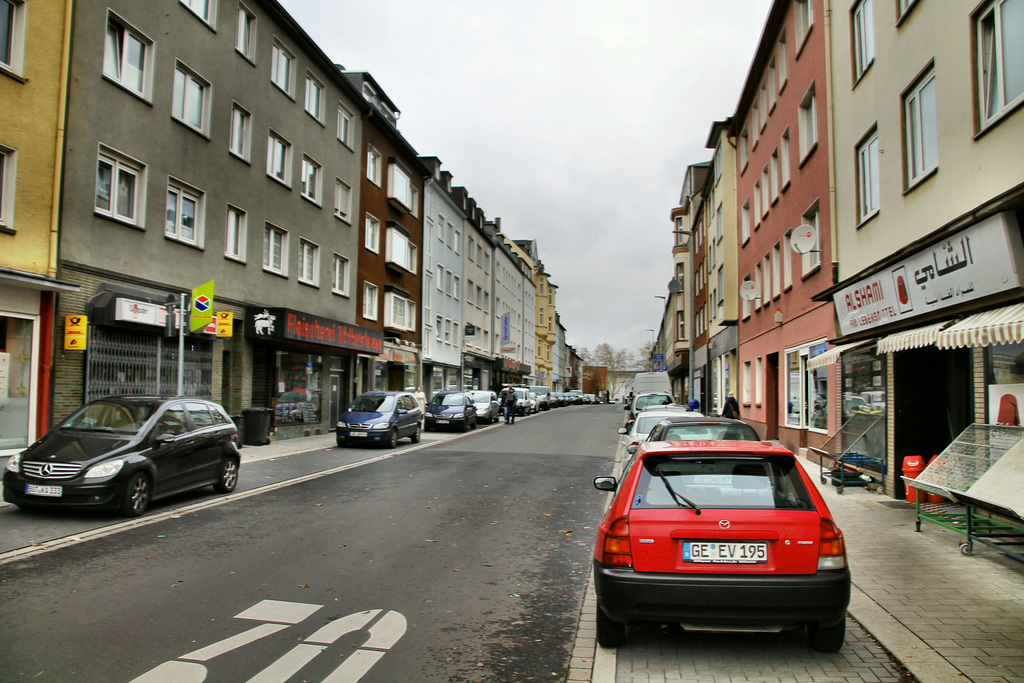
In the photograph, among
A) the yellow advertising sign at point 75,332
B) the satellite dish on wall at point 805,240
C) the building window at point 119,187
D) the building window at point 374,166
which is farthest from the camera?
the building window at point 374,166

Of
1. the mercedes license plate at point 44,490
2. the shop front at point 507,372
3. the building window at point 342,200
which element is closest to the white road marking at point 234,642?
the mercedes license plate at point 44,490

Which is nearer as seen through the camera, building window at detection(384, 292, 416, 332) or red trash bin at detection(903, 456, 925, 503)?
red trash bin at detection(903, 456, 925, 503)

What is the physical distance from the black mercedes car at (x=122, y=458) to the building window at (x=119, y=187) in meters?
6.33

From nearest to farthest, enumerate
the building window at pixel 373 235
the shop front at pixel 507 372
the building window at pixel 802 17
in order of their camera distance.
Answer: the building window at pixel 802 17
the building window at pixel 373 235
the shop front at pixel 507 372

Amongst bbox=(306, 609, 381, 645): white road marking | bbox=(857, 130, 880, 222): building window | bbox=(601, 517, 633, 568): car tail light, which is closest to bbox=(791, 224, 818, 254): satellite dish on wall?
bbox=(857, 130, 880, 222): building window

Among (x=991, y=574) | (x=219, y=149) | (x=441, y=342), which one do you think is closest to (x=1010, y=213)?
(x=991, y=574)

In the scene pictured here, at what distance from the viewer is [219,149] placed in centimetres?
1922

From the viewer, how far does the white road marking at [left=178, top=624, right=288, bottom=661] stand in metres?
4.50

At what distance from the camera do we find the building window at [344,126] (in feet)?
90.0

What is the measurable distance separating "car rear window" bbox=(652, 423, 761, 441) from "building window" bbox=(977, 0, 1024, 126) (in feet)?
15.0

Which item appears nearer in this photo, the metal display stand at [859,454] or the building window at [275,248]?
the metal display stand at [859,454]

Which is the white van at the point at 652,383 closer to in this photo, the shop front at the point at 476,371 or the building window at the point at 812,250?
the shop front at the point at 476,371

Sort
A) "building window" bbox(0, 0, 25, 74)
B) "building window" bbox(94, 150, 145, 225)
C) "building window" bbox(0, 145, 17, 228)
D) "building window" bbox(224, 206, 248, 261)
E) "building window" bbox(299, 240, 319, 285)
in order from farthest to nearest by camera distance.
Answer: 1. "building window" bbox(299, 240, 319, 285)
2. "building window" bbox(224, 206, 248, 261)
3. "building window" bbox(94, 150, 145, 225)
4. "building window" bbox(0, 0, 25, 74)
5. "building window" bbox(0, 145, 17, 228)

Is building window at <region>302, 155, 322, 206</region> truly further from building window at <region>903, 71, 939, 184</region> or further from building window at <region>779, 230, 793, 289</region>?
building window at <region>903, 71, 939, 184</region>
